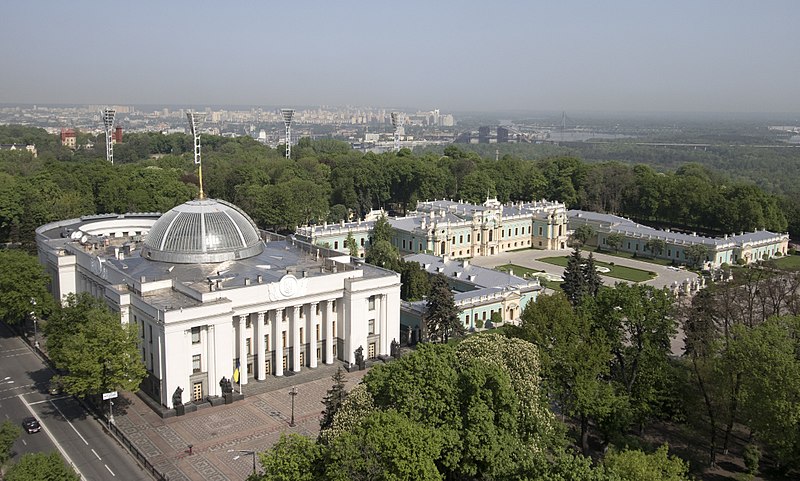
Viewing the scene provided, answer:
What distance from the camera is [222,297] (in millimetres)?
41219

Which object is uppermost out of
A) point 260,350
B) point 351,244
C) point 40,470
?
point 40,470

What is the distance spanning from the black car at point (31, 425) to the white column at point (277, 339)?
13.6 meters

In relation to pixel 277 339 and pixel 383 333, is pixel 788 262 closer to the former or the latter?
pixel 383 333

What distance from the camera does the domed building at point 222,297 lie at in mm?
39938

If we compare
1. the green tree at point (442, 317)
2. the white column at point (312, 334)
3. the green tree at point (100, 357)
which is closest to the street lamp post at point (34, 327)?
the green tree at point (100, 357)

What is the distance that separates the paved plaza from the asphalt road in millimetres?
1317

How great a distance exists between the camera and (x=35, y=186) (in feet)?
274

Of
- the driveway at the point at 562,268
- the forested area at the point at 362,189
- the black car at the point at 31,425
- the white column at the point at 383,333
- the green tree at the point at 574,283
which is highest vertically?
the forested area at the point at 362,189

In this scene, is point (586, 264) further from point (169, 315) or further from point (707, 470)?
point (169, 315)

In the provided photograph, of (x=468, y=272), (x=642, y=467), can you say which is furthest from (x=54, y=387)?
(x=468, y=272)

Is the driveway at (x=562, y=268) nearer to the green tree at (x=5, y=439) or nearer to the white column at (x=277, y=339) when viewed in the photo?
the white column at (x=277, y=339)

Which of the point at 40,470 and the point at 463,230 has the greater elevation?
the point at 463,230

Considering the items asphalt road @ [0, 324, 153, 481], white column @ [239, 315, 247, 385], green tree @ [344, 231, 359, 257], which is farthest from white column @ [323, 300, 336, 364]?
green tree @ [344, 231, 359, 257]

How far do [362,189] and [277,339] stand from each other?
66.0 m
